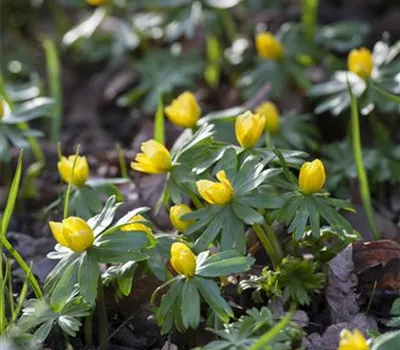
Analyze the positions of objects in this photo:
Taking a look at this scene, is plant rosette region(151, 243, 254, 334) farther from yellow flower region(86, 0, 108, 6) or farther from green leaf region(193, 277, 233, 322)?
yellow flower region(86, 0, 108, 6)

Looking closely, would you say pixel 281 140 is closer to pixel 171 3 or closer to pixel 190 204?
pixel 190 204

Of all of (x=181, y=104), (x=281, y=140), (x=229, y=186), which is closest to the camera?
(x=229, y=186)

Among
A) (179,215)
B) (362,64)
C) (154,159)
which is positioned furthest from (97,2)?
(179,215)

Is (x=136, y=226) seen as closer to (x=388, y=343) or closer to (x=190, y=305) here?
(x=190, y=305)

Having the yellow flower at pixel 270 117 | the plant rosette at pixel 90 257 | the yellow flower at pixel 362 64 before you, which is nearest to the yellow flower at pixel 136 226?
the plant rosette at pixel 90 257

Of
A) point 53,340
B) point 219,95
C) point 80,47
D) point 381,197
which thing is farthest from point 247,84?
point 53,340

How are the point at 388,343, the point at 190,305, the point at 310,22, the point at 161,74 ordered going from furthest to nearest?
the point at 161,74 < the point at 310,22 < the point at 190,305 < the point at 388,343

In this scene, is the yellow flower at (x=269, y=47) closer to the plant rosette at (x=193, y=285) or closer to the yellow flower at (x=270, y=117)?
the yellow flower at (x=270, y=117)
